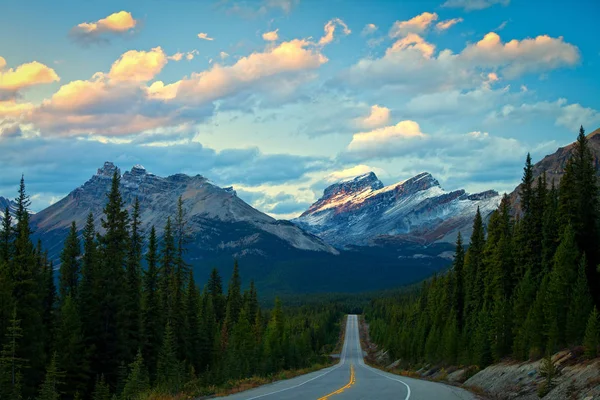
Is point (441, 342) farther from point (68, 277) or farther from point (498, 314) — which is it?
point (68, 277)

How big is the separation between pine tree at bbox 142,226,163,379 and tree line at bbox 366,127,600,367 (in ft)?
102

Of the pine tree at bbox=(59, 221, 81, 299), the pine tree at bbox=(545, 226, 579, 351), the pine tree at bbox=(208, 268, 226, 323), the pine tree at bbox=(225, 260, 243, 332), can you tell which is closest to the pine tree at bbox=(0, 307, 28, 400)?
the pine tree at bbox=(59, 221, 81, 299)

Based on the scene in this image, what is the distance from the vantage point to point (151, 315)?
55.6 metres

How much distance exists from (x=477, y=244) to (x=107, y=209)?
46.5m

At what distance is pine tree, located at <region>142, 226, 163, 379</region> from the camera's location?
54656 millimetres

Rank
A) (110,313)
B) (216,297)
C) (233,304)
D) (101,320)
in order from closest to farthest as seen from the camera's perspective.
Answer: (101,320) < (110,313) < (233,304) < (216,297)

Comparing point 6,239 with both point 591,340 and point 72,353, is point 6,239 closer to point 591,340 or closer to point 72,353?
point 72,353

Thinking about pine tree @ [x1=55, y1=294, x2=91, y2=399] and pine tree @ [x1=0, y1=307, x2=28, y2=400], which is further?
pine tree @ [x1=55, y1=294, x2=91, y2=399]

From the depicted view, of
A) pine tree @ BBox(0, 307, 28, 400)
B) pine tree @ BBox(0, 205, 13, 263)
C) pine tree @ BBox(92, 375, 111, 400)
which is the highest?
pine tree @ BBox(0, 205, 13, 263)

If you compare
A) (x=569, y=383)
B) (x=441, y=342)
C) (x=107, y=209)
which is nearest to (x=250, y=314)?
(x=441, y=342)

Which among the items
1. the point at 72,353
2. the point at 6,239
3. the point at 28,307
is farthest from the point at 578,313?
the point at 6,239

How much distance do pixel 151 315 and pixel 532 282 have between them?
36.6m

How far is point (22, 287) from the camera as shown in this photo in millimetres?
45500

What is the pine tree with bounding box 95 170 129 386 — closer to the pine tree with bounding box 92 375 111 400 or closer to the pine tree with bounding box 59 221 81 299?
the pine tree with bounding box 92 375 111 400
